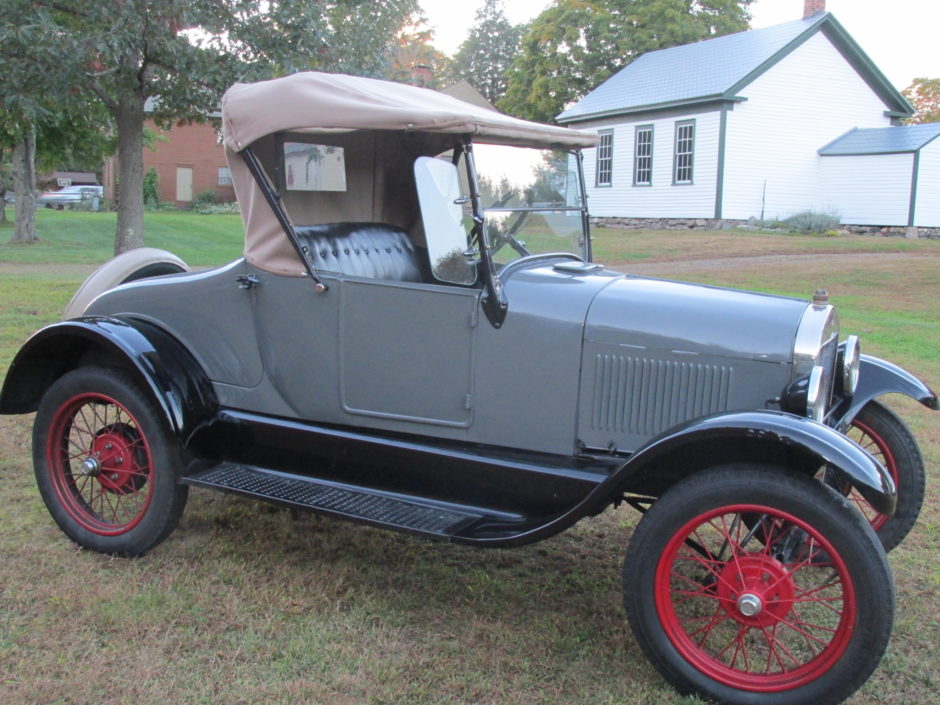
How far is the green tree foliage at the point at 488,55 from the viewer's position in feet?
204

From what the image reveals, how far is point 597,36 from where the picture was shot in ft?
111

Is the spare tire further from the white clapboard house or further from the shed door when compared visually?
the shed door

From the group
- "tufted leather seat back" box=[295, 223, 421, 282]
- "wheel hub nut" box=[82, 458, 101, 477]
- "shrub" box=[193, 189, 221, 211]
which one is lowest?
"wheel hub nut" box=[82, 458, 101, 477]

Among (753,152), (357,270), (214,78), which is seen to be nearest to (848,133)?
(753,152)

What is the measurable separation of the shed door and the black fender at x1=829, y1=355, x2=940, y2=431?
3778 centimetres

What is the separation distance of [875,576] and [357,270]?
231cm

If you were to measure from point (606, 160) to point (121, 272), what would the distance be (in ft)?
77.2

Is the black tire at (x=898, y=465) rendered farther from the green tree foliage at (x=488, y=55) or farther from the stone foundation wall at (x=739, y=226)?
the green tree foliage at (x=488, y=55)

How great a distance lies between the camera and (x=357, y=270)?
3.71 m

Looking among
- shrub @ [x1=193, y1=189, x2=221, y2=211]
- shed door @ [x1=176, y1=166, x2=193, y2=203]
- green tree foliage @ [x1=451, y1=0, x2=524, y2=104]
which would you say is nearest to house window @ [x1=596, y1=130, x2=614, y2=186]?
shrub @ [x1=193, y1=189, x2=221, y2=211]

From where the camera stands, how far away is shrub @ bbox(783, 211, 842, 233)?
21.9m

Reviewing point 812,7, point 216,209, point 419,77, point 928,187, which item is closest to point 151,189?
point 216,209

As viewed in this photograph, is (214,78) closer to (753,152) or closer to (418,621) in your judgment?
(418,621)

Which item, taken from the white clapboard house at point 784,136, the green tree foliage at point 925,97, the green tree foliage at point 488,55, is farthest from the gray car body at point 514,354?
the green tree foliage at point 488,55
